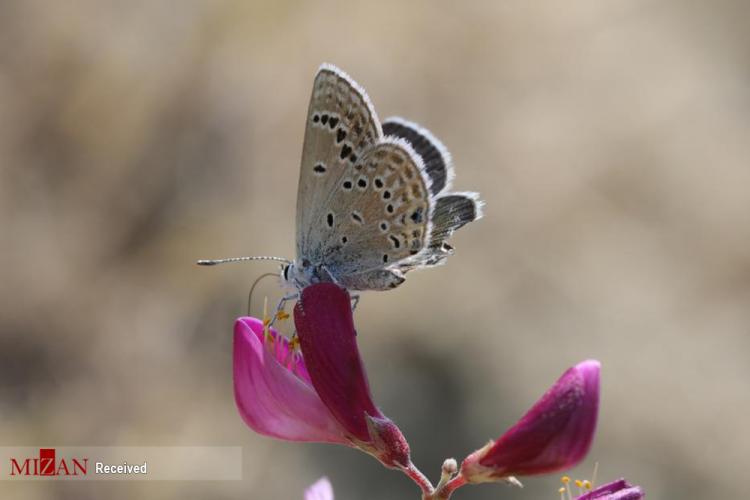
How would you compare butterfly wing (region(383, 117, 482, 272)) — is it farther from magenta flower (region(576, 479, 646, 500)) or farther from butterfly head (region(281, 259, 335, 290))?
magenta flower (region(576, 479, 646, 500))

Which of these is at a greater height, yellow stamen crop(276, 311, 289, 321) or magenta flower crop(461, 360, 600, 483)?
yellow stamen crop(276, 311, 289, 321)

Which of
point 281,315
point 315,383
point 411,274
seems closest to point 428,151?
point 281,315
